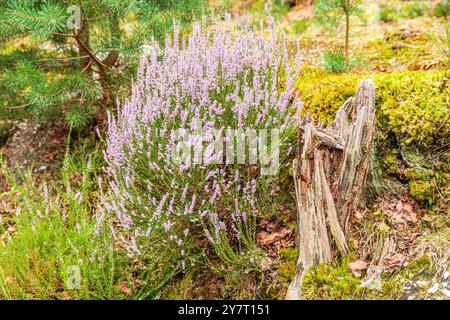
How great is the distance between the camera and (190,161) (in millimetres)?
2402

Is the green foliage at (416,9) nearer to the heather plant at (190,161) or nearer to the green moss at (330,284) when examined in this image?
the heather plant at (190,161)

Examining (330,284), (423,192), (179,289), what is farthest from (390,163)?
(179,289)

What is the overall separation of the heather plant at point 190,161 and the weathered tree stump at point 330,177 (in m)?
0.22

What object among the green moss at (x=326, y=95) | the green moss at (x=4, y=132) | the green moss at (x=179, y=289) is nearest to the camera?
the green moss at (x=179, y=289)

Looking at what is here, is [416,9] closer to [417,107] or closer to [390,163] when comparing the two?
[417,107]

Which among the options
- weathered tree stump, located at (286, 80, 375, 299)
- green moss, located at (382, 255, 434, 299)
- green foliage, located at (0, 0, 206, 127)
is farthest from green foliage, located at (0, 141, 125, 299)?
green moss, located at (382, 255, 434, 299)

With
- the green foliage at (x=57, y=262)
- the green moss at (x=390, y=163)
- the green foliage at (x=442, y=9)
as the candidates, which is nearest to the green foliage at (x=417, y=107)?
the green moss at (x=390, y=163)

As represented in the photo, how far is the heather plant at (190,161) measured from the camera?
2.48 m

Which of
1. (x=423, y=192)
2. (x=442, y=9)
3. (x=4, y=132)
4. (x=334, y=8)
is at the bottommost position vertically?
(x=423, y=192)

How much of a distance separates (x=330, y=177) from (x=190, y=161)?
85cm

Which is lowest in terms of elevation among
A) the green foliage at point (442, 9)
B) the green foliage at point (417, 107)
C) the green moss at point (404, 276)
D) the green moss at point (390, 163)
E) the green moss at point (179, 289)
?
the green moss at point (179, 289)
